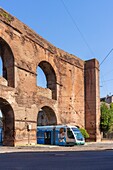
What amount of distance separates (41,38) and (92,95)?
1021cm

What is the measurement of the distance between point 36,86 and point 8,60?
4186 millimetres

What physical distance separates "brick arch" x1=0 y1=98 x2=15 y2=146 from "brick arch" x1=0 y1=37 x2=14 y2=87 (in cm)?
175

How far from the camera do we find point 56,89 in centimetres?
3052

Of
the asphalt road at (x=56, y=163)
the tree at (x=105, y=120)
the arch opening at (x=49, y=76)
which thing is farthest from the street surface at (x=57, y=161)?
the tree at (x=105, y=120)

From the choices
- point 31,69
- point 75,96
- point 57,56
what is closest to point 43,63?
point 57,56

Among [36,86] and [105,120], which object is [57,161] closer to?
[36,86]

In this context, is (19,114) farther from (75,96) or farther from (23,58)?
(75,96)

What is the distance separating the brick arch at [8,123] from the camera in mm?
23500

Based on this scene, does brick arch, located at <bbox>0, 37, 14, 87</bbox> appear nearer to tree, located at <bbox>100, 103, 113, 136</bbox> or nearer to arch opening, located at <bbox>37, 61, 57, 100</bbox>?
arch opening, located at <bbox>37, 61, 57, 100</bbox>

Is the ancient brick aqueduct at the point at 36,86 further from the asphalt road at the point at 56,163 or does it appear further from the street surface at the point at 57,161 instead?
the asphalt road at the point at 56,163

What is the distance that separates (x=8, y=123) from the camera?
23.8m


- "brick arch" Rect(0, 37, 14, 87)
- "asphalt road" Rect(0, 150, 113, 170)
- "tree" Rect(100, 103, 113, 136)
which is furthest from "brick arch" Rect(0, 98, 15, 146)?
"tree" Rect(100, 103, 113, 136)

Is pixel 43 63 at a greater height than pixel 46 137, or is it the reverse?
pixel 43 63

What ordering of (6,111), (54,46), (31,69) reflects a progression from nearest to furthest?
(6,111) → (31,69) → (54,46)
